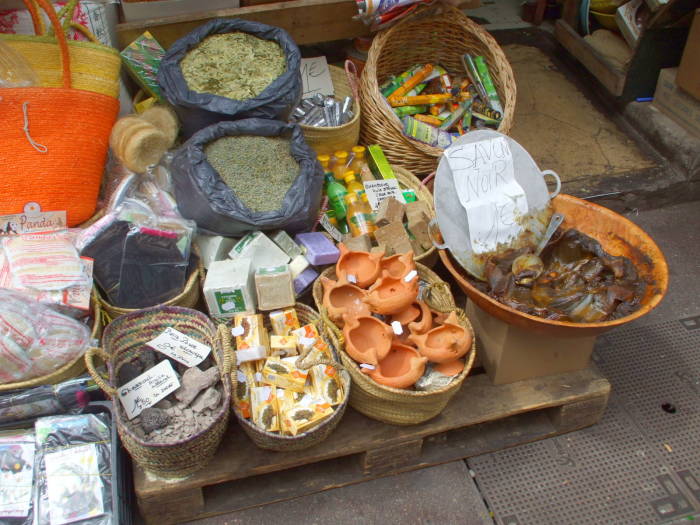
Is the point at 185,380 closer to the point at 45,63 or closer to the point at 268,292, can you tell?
the point at 268,292

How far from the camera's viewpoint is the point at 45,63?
2.10 meters

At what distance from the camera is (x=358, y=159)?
2.66 metres

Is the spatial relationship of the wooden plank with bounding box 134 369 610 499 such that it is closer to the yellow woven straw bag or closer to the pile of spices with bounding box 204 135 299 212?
the pile of spices with bounding box 204 135 299 212

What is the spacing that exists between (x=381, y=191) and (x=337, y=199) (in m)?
0.19

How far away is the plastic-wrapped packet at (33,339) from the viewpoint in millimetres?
1669

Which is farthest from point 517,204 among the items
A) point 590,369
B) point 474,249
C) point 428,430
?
point 428,430

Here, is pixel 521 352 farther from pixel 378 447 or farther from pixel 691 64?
pixel 691 64

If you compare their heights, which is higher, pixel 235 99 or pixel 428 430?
pixel 235 99

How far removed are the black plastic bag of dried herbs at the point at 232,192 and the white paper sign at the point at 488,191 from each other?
552 millimetres

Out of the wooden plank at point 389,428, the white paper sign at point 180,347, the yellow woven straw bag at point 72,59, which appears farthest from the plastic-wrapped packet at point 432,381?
the yellow woven straw bag at point 72,59

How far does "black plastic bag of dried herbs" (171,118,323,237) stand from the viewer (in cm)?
209

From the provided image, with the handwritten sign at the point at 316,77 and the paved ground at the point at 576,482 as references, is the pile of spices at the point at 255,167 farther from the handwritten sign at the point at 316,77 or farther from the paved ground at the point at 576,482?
the paved ground at the point at 576,482

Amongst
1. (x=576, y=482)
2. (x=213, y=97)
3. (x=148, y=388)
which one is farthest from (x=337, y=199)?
(x=576, y=482)

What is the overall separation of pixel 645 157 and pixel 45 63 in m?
2.93
